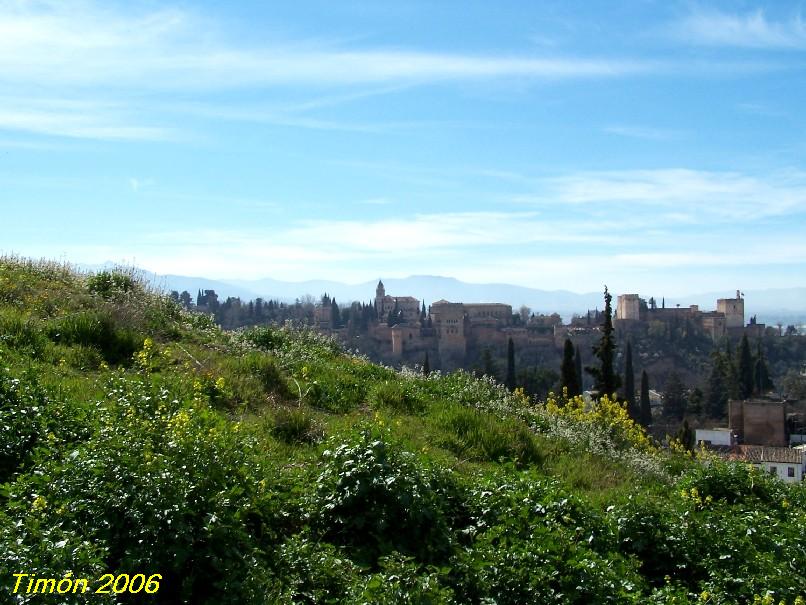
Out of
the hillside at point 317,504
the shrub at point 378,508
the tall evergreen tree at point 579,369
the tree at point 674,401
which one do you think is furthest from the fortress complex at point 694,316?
the shrub at point 378,508

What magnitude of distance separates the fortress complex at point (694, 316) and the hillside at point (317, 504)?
386ft

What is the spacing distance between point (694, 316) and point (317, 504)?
134 meters

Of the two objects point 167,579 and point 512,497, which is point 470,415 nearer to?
point 512,497

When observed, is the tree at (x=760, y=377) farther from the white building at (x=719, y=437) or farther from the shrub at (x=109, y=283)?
the shrub at (x=109, y=283)

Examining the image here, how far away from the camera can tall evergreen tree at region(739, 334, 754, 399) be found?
6200cm

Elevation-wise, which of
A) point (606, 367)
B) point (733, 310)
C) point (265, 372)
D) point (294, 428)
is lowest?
point (606, 367)

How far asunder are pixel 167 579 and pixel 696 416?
64192mm

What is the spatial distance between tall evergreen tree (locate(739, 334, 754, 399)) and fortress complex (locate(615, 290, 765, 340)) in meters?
57.4

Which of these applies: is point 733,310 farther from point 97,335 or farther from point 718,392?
point 97,335

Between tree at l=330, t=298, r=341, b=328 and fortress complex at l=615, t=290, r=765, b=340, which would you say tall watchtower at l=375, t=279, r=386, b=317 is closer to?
tree at l=330, t=298, r=341, b=328

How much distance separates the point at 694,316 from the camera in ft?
423

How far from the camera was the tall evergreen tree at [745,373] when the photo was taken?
62000 mm

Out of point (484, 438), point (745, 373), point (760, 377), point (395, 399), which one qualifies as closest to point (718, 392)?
point (745, 373)

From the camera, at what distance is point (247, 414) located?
7.34m
